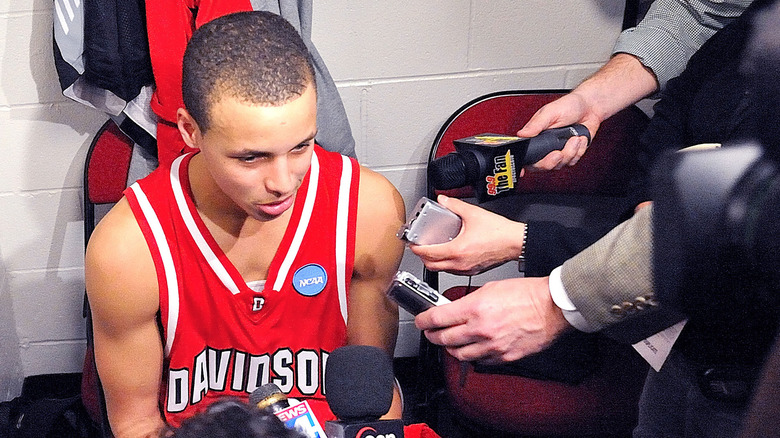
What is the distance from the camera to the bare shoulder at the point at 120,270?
1186 millimetres

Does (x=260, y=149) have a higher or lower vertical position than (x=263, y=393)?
higher

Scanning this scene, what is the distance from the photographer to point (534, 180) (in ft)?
5.91

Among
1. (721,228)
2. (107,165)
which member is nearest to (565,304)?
(721,228)

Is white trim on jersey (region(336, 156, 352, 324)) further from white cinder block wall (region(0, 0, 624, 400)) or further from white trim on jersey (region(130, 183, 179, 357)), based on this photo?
white cinder block wall (region(0, 0, 624, 400))

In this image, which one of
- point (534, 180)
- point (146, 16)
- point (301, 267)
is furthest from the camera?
point (534, 180)

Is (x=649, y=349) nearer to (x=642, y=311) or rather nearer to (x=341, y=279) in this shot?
(x=642, y=311)

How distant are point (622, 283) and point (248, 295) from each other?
0.68 metres

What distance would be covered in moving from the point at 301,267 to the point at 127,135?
0.64 m

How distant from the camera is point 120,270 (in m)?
1.19

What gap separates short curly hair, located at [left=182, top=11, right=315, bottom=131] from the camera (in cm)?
104

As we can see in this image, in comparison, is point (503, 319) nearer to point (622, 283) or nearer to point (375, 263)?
point (622, 283)

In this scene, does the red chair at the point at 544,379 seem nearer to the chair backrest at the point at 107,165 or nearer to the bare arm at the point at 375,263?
the bare arm at the point at 375,263

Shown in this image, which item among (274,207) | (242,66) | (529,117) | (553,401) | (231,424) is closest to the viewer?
(231,424)

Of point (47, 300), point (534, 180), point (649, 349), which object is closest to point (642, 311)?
point (649, 349)
